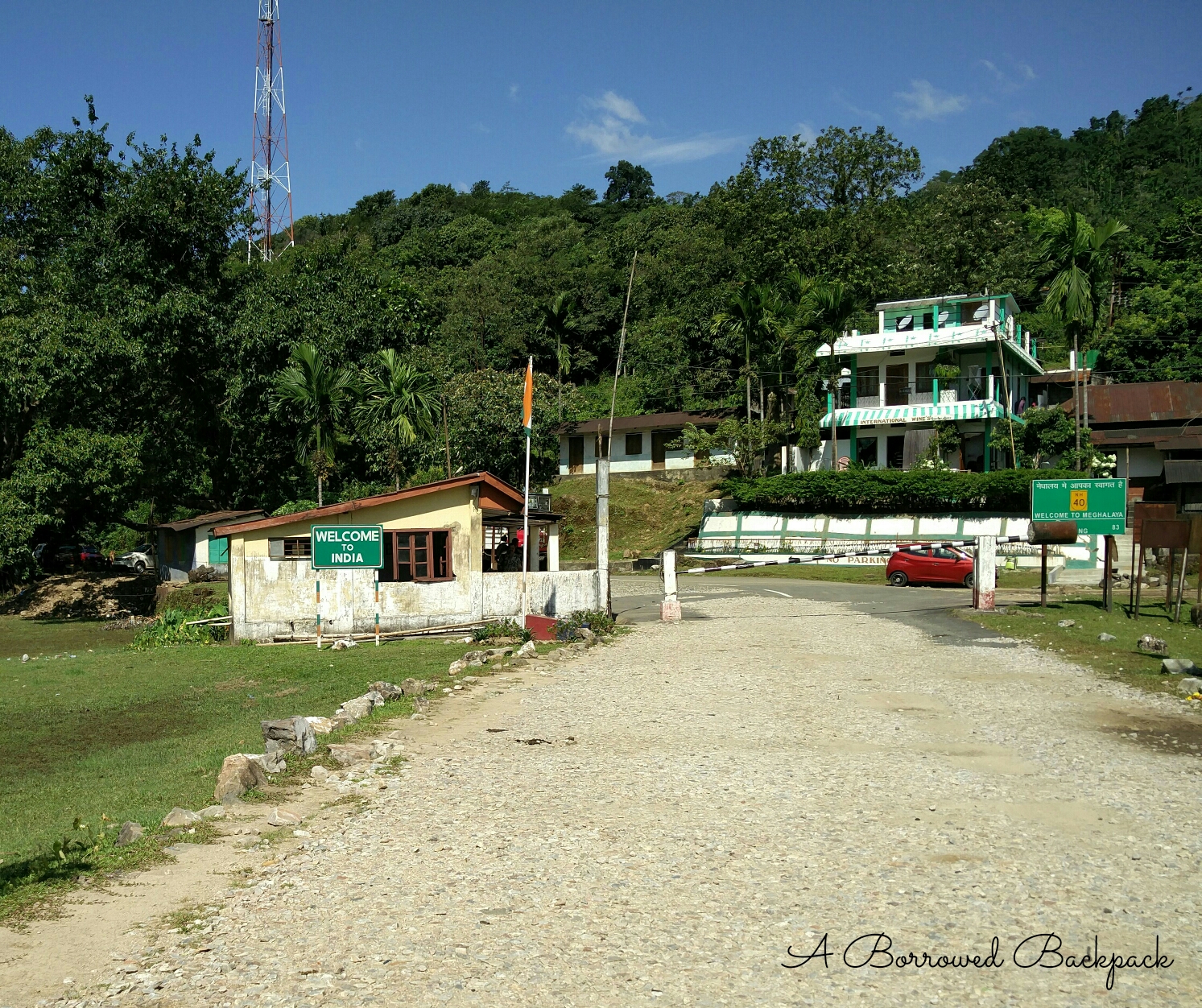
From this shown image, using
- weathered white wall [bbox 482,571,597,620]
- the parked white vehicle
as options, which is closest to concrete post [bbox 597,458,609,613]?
weathered white wall [bbox 482,571,597,620]

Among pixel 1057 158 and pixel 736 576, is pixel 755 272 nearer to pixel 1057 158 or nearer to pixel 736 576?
pixel 736 576

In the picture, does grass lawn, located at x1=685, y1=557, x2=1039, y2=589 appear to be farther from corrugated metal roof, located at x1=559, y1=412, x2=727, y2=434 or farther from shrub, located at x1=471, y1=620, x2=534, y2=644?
corrugated metal roof, located at x1=559, y1=412, x2=727, y2=434

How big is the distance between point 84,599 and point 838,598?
27592 mm

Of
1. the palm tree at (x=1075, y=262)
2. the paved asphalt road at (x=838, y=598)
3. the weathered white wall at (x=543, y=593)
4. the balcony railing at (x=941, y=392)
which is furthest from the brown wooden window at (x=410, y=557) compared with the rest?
the balcony railing at (x=941, y=392)

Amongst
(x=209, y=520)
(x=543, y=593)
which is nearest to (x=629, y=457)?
(x=209, y=520)

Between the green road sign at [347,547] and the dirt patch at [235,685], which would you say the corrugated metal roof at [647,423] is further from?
the dirt patch at [235,685]

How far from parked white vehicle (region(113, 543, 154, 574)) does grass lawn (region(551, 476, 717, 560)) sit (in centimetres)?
1952

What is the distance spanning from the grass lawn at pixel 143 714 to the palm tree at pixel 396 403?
12.7m

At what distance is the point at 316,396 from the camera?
1388 inches

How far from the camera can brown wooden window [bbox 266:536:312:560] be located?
24469 mm

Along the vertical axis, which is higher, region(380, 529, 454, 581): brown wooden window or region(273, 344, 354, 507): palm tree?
region(273, 344, 354, 507): palm tree

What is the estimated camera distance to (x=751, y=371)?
5122 cm

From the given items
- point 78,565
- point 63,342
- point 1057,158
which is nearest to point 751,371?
point 63,342

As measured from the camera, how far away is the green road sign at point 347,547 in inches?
872
